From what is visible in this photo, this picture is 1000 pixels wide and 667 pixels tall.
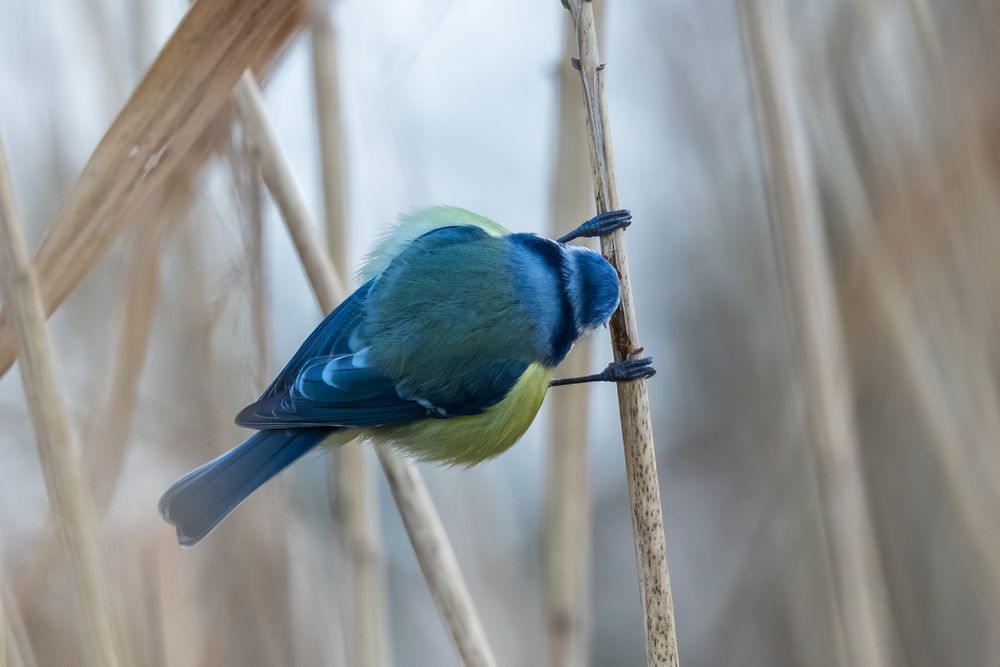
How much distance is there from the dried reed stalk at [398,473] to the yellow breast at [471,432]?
0.02 meters

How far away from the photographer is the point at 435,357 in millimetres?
997

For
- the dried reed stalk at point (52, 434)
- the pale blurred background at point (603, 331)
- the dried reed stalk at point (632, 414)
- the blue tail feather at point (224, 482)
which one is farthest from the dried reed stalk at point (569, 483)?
the dried reed stalk at point (52, 434)

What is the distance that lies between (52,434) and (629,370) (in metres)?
0.53

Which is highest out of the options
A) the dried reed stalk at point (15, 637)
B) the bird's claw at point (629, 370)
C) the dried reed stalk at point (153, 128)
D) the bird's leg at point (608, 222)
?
the dried reed stalk at point (153, 128)

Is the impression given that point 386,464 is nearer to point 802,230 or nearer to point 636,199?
point 802,230

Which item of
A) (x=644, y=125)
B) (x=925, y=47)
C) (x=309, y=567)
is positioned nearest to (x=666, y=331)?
(x=644, y=125)

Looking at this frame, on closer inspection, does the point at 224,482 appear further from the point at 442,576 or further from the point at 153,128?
the point at 153,128

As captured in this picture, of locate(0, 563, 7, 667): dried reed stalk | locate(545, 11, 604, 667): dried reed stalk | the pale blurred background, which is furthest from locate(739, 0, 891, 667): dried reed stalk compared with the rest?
locate(0, 563, 7, 667): dried reed stalk

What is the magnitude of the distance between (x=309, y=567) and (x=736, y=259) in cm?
90

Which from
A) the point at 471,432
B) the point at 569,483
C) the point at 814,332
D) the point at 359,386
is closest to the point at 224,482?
the point at 359,386

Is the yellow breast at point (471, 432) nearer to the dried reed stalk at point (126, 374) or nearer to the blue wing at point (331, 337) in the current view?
the blue wing at point (331, 337)

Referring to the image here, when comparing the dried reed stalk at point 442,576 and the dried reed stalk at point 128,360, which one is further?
the dried reed stalk at point 128,360

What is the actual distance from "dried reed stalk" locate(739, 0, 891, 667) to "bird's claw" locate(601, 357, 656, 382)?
0.28 m

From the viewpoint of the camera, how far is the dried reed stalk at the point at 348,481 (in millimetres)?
1088
